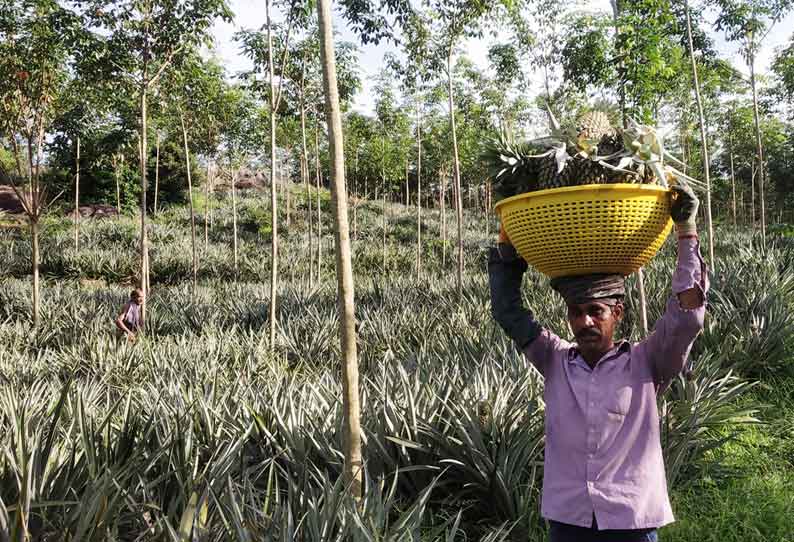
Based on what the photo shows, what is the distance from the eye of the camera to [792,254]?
31.0ft

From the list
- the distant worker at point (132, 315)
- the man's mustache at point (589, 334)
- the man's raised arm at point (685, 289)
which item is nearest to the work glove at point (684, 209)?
the man's raised arm at point (685, 289)

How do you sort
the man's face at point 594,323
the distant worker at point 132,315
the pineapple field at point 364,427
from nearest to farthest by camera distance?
Result: the man's face at point 594,323, the pineapple field at point 364,427, the distant worker at point 132,315

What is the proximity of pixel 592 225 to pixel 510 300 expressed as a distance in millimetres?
513

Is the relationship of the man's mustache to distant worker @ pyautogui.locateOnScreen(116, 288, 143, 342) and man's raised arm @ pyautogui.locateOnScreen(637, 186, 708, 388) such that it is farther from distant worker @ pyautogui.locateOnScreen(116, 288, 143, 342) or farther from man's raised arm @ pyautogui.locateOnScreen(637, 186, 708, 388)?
distant worker @ pyautogui.locateOnScreen(116, 288, 143, 342)

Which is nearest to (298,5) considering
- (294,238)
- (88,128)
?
(88,128)

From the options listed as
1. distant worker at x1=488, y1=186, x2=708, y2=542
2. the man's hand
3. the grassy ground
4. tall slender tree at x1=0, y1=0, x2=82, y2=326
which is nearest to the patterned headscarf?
distant worker at x1=488, y1=186, x2=708, y2=542

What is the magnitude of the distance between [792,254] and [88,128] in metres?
13.0

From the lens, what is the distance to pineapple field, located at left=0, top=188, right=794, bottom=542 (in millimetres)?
2283

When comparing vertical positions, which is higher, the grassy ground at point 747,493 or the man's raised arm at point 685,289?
the man's raised arm at point 685,289

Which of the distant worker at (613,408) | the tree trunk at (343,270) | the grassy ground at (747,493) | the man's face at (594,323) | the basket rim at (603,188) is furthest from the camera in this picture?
the grassy ground at (747,493)

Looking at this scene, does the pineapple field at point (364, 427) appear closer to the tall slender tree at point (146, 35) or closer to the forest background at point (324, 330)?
the forest background at point (324, 330)

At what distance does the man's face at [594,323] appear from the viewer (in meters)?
1.88

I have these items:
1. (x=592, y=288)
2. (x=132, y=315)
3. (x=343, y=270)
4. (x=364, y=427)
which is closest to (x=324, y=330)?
(x=132, y=315)

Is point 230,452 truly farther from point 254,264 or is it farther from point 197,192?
point 197,192
